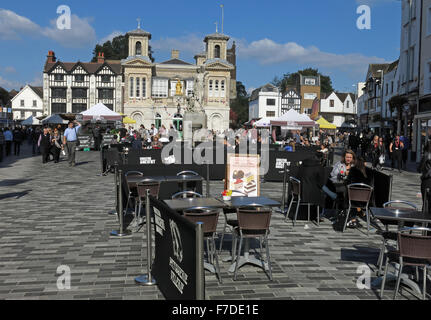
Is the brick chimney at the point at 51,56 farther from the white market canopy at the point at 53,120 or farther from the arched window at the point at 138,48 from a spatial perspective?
the white market canopy at the point at 53,120

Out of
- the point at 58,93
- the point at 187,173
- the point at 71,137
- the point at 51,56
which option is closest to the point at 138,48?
the point at 58,93

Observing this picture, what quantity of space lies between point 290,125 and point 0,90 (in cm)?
5492

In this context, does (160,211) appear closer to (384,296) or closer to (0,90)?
(384,296)

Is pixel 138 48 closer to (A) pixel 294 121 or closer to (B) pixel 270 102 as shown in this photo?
(B) pixel 270 102

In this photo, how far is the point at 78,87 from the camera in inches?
2852

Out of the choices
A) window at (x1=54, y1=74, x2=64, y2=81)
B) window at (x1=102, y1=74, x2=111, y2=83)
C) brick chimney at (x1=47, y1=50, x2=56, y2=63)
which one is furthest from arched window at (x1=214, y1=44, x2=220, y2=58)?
brick chimney at (x1=47, y1=50, x2=56, y2=63)

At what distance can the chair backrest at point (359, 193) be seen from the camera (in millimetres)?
9156

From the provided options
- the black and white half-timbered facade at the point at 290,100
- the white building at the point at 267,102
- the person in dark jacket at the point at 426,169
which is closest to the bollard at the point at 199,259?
the person in dark jacket at the point at 426,169

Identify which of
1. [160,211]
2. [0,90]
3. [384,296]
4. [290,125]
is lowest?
[384,296]

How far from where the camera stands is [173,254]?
4.68m

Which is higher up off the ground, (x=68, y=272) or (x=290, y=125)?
(x=290, y=125)

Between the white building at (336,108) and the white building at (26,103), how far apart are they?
56764mm
